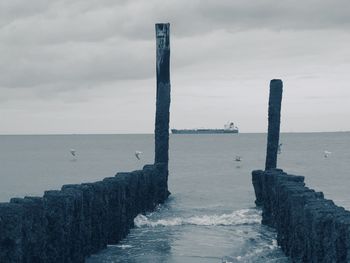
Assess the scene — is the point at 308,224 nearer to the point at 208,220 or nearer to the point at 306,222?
the point at 306,222

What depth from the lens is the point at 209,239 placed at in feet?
50.5

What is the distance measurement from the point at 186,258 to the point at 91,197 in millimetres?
2585

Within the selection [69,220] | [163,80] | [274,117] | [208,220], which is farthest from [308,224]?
[163,80]

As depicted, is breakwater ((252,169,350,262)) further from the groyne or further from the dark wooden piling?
the dark wooden piling

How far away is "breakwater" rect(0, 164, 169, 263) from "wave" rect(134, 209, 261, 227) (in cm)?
60

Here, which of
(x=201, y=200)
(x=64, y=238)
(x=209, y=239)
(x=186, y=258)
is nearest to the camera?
(x=64, y=238)

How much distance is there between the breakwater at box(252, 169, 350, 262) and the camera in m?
7.87

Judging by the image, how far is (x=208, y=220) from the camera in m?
19.4

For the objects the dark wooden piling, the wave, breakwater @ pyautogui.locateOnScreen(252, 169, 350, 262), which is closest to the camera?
breakwater @ pyautogui.locateOnScreen(252, 169, 350, 262)

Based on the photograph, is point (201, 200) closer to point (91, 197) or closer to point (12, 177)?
point (91, 197)

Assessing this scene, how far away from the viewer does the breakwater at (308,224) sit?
25.8 ft

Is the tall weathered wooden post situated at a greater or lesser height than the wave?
greater

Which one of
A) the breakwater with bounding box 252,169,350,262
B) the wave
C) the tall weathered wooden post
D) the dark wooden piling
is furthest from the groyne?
the dark wooden piling

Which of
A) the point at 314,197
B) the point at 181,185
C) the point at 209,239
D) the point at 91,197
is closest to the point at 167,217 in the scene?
the point at 209,239
